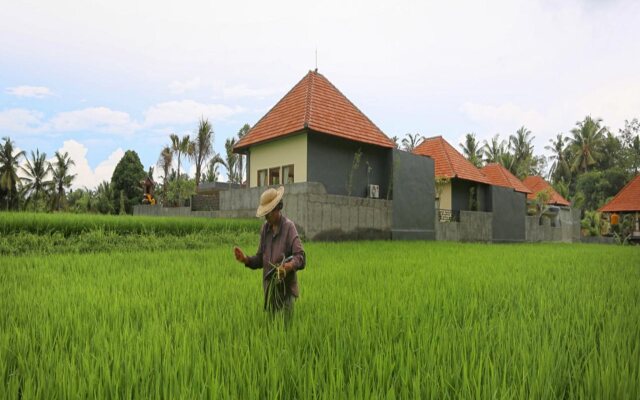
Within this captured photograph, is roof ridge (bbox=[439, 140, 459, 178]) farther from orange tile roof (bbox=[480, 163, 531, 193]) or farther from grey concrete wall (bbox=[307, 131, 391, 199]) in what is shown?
orange tile roof (bbox=[480, 163, 531, 193])

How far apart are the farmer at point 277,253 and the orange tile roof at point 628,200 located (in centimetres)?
2818

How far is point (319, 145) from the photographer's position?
1444cm

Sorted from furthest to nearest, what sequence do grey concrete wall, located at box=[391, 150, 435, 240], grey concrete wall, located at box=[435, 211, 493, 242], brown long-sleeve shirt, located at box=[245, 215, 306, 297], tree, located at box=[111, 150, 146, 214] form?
tree, located at box=[111, 150, 146, 214]
grey concrete wall, located at box=[435, 211, 493, 242]
grey concrete wall, located at box=[391, 150, 435, 240]
brown long-sleeve shirt, located at box=[245, 215, 306, 297]

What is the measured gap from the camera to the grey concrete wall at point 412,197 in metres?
15.1

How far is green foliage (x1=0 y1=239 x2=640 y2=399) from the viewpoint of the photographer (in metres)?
1.79

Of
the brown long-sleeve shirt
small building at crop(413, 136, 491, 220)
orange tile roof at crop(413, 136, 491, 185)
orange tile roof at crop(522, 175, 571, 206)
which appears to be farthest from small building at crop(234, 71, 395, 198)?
orange tile roof at crop(522, 175, 571, 206)

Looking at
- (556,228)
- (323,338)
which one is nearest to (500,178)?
(556,228)

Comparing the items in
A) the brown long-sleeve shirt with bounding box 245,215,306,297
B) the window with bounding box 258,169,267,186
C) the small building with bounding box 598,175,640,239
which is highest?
the window with bounding box 258,169,267,186

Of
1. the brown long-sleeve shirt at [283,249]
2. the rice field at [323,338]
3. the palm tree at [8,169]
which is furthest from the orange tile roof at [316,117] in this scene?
the palm tree at [8,169]

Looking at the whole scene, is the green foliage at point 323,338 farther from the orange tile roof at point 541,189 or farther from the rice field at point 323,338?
the orange tile roof at point 541,189

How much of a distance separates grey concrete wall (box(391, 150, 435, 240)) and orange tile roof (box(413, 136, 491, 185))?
3.79 metres

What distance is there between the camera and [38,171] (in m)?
41.2

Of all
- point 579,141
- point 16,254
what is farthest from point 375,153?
point 579,141

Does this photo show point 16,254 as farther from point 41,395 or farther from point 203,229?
point 41,395
